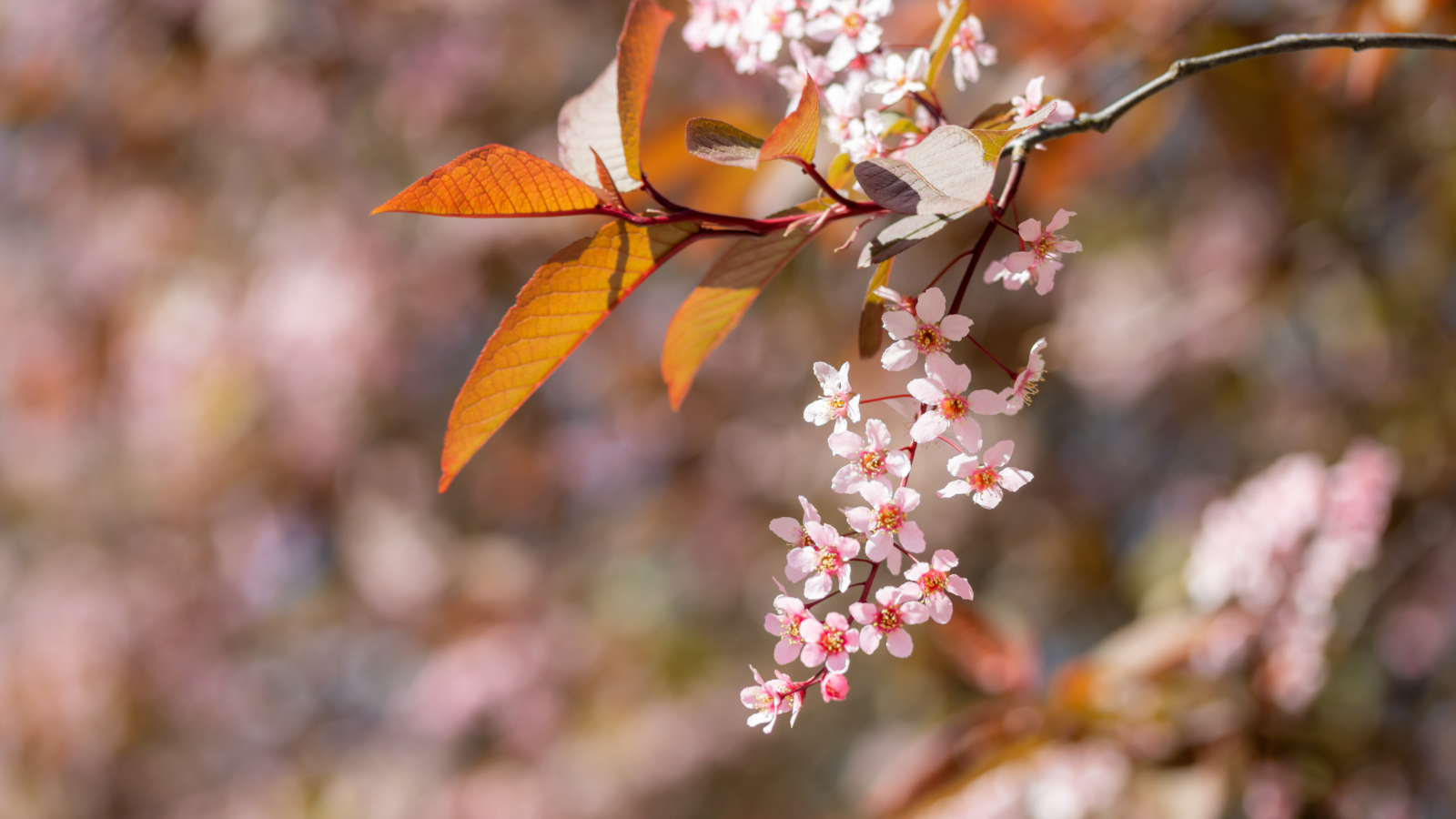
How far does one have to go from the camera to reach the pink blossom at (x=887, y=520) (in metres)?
0.38

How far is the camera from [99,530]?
328 centimetres

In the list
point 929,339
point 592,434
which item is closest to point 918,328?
point 929,339

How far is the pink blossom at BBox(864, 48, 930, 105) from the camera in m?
0.44

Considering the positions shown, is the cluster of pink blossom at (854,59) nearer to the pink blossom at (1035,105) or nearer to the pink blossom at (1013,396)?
the pink blossom at (1035,105)

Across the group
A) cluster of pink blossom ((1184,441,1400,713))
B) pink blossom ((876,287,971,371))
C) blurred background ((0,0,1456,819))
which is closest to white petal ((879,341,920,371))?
pink blossom ((876,287,971,371))

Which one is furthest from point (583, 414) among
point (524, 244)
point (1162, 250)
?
point (1162, 250)

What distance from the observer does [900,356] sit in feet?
1.24

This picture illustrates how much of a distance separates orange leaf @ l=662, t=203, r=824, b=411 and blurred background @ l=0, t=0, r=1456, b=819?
0.44m

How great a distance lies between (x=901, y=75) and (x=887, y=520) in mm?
219

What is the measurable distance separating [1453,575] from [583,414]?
2145mm

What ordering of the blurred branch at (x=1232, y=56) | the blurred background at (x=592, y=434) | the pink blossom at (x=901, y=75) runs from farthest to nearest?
the blurred background at (x=592, y=434)
the pink blossom at (x=901, y=75)
the blurred branch at (x=1232, y=56)

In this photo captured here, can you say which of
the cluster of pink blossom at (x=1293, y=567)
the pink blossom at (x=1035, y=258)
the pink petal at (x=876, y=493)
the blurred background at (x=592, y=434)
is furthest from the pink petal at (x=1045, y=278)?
the cluster of pink blossom at (x=1293, y=567)

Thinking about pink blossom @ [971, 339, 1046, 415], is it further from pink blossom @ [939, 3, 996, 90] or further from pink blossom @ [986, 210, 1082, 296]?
pink blossom @ [939, 3, 996, 90]

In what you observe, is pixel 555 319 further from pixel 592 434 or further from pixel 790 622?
pixel 592 434
